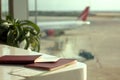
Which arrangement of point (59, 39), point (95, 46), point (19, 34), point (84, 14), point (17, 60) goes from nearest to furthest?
1. point (17, 60)
2. point (19, 34)
3. point (84, 14)
4. point (59, 39)
5. point (95, 46)

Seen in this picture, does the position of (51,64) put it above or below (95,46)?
above

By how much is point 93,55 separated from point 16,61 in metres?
2.13

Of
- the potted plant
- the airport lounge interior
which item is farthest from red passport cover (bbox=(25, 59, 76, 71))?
the potted plant

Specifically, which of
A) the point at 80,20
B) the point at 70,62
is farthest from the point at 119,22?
the point at 70,62

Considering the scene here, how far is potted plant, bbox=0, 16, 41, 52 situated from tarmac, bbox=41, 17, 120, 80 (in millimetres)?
992

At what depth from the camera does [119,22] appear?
108 inches

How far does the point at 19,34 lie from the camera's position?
6.19ft

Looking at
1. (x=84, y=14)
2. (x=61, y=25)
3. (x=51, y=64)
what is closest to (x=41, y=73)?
(x=51, y=64)

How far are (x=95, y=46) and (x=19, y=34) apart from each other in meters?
1.84

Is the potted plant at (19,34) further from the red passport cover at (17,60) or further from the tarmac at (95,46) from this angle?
the tarmac at (95,46)

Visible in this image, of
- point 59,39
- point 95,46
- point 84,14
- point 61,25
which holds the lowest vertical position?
point 95,46

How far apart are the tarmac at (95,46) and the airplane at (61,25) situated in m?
0.09

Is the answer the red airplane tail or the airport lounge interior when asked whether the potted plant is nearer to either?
the airport lounge interior

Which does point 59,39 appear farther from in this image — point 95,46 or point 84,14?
point 84,14
